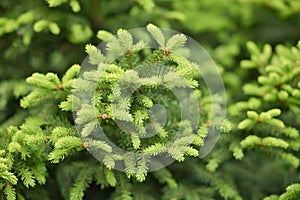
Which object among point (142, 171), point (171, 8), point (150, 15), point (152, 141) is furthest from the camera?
point (171, 8)

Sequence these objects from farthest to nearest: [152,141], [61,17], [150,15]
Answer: [150,15], [61,17], [152,141]

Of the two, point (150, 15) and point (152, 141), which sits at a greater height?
point (150, 15)

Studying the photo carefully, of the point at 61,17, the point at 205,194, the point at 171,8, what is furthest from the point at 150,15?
the point at 205,194

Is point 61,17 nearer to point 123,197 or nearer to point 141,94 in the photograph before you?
point 141,94

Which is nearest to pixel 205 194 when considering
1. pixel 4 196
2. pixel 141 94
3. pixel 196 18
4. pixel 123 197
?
pixel 123 197

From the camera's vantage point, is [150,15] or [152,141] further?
[150,15]

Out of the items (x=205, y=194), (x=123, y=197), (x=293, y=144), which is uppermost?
(x=293, y=144)
